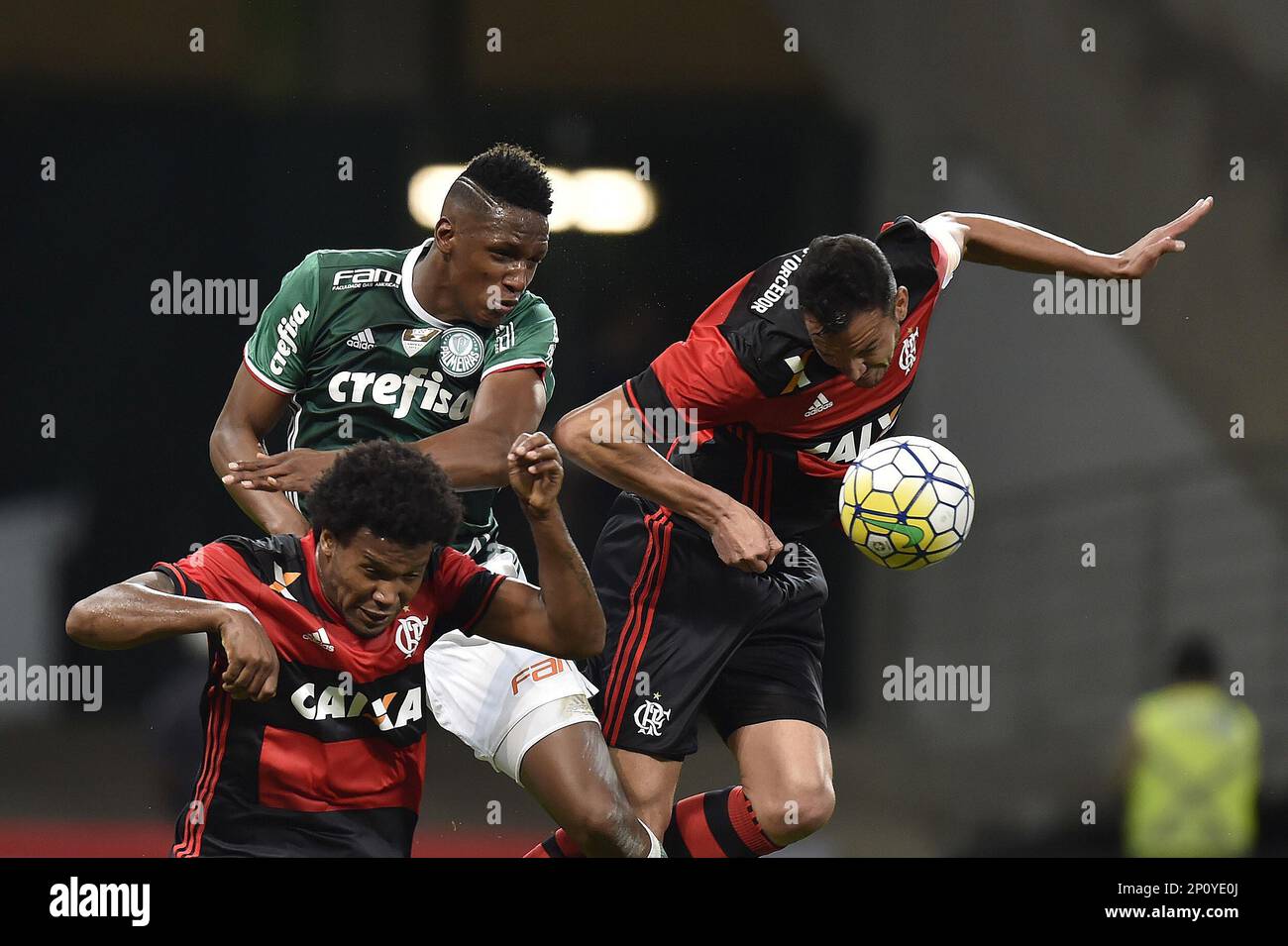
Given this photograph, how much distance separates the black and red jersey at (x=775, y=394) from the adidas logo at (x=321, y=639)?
114 cm

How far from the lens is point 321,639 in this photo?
10.2 ft

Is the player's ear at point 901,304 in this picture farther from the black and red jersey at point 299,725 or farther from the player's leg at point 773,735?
the black and red jersey at point 299,725

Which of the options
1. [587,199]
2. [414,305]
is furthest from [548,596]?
[587,199]

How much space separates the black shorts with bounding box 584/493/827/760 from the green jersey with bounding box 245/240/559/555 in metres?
0.51

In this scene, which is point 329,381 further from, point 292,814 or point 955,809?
point 955,809

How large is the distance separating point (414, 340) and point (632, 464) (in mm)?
739

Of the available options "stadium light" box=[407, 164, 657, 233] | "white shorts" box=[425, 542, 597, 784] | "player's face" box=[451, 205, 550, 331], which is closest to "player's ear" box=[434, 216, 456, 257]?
"player's face" box=[451, 205, 550, 331]

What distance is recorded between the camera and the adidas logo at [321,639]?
3115mm

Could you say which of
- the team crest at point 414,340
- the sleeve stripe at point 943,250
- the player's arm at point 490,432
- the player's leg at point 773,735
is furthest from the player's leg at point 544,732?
the sleeve stripe at point 943,250

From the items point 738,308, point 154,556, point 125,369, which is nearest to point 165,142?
point 125,369

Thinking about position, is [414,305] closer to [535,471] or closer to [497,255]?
[497,255]

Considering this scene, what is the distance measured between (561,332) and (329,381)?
91.8 inches

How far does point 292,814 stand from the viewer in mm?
3105

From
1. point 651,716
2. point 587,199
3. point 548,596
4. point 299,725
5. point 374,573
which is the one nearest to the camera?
point 374,573
